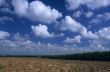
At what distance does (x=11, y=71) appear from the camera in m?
33.7

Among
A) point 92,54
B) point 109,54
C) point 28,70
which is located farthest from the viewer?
point 92,54

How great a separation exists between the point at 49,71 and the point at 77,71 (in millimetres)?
3865

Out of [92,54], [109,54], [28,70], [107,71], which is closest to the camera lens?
[107,71]

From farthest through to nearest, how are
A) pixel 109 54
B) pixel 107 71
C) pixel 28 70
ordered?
pixel 109 54 < pixel 28 70 < pixel 107 71

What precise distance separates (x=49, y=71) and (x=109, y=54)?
49.8 metres

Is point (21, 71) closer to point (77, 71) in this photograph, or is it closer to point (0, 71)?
point (0, 71)

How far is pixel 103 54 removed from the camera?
273 ft

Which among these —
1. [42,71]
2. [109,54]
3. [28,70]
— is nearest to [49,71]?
[42,71]

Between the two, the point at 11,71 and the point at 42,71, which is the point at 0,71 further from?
the point at 42,71

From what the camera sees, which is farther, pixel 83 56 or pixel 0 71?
pixel 83 56

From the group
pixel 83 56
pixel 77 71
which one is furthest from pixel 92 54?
pixel 77 71

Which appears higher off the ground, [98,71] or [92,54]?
[92,54]

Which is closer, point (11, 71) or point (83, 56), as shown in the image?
point (11, 71)

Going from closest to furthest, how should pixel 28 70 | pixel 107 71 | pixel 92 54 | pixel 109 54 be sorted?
pixel 107 71 < pixel 28 70 < pixel 109 54 < pixel 92 54
